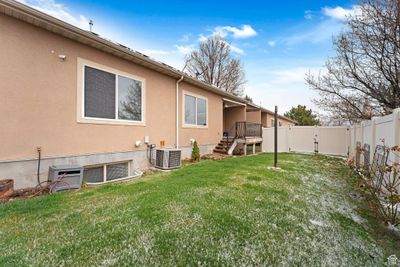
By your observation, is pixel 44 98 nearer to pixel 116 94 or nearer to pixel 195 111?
pixel 116 94

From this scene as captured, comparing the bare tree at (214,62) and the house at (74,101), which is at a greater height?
the bare tree at (214,62)

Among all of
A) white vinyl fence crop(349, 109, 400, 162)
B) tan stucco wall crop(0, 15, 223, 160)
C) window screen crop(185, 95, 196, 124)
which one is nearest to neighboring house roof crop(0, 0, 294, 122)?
tan stucco wall crop(0, 15, 223, 160)

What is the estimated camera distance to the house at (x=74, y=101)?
184 inches

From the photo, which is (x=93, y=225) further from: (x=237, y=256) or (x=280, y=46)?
(x=280, y=46)

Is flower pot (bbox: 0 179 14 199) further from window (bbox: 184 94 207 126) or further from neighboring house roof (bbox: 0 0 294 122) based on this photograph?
window (bbox: 184 94 207 126)

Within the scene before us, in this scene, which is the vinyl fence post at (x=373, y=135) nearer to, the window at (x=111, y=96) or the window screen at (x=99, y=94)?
the window at (x=111, y=96)

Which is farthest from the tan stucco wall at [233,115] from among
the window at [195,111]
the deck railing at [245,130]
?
the window at [195,111]

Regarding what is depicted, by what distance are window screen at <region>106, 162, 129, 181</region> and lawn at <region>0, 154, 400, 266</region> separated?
205 cm

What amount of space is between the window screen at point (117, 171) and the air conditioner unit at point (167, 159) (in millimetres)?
1150

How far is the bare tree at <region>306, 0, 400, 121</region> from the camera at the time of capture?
32.5ft

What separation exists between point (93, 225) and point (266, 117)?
72.7ft

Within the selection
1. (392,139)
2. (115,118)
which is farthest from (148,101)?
(392,139)

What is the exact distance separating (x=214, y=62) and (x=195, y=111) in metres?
19.0

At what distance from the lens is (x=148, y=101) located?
8094 millimetres
